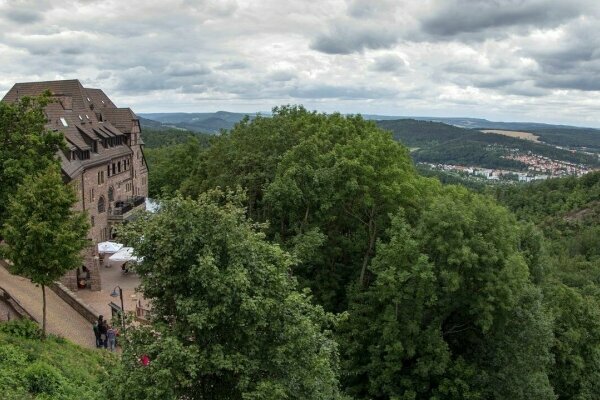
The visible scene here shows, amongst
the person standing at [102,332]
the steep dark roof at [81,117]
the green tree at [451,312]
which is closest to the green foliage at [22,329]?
the person standing at [102,332]

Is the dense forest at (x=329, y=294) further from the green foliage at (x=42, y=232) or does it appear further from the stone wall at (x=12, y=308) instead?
the stone wall at (x=12, y=308)

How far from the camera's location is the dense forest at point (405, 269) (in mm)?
22047

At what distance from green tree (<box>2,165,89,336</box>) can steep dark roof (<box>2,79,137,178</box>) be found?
557 inches

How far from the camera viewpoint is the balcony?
142 ft

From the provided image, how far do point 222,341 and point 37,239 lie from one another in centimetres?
1085

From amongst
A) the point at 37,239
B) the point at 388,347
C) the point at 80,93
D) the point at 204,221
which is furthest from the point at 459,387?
the point at 80,93

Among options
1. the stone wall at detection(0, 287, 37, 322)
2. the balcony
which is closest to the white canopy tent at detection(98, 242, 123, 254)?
the balcony

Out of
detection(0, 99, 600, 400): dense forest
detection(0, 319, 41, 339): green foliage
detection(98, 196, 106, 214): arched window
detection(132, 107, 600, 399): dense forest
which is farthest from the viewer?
detection(98, 196, 106, 214): arched window

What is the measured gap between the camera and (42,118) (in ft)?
77.1

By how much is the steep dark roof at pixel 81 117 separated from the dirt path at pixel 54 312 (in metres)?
7.80

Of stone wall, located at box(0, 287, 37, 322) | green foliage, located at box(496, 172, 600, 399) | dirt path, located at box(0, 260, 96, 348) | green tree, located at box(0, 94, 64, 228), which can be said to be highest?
green tree, located at box(0, 94, 64, 228)

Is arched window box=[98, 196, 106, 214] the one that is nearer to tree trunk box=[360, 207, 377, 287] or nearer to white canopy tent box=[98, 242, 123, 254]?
white canopy tent box=[98, 242, 123, 254]

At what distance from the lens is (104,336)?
2338 cm

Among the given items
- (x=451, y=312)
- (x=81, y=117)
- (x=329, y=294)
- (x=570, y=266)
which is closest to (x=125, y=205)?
(x=81, y=117)
